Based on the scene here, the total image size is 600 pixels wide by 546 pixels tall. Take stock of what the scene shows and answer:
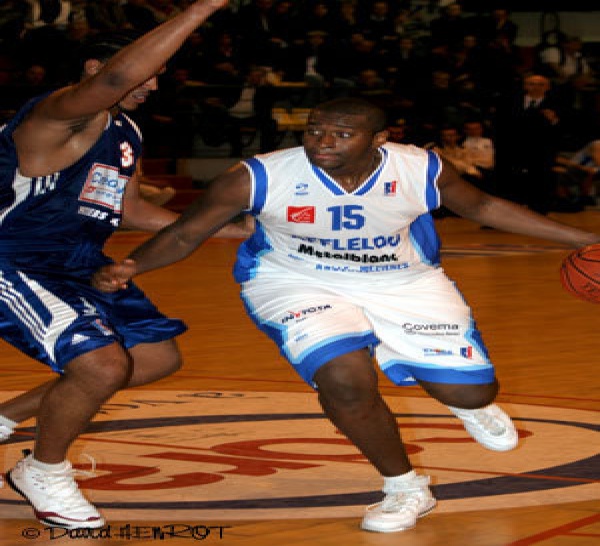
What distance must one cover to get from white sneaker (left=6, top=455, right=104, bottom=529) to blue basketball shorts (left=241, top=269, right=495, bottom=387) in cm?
82

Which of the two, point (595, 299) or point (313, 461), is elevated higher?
point (595, 299)

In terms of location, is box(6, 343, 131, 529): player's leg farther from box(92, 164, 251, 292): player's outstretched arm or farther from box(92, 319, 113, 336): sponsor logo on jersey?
box(92, 164, 251, 292): player's outstretched arm

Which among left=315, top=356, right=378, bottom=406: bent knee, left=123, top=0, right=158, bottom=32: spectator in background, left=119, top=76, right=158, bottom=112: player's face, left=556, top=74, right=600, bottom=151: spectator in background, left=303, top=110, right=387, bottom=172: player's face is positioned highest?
left=119, top=76, right=158, bottom=112: player's face

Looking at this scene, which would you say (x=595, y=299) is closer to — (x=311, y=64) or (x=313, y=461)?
(x=313, y=461)

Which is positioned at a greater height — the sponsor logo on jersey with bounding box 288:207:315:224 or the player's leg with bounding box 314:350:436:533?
the sponsor logo on jersey with bounding box 288:207:315:224

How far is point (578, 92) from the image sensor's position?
23969mm

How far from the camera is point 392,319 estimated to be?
494cm

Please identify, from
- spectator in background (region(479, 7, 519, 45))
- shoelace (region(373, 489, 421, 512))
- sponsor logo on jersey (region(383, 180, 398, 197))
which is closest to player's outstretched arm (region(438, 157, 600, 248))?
sponsor logo on jersey (region(383, 180, 398, 197))

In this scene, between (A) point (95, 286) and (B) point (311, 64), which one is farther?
(B) point (311, 64)

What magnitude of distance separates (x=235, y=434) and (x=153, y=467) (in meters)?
0.73

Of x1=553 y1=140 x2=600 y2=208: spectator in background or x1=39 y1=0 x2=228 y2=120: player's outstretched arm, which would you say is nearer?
x1=39 y1=0 x2=228 y2=120: player's outstretched arm

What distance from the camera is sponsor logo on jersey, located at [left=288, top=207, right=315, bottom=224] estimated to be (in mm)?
4859

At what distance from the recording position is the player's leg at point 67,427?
452 cm

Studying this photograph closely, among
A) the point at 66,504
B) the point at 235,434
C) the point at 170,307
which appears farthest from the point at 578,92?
the point at 66,504
